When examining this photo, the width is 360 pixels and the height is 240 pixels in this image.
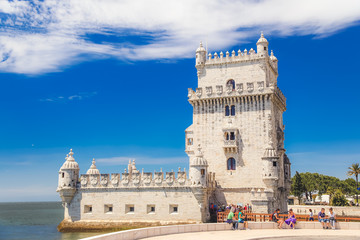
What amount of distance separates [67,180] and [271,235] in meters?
26.9

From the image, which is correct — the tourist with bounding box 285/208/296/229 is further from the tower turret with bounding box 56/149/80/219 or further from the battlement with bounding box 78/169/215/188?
the tower turret with bounding box 56/149/80/219

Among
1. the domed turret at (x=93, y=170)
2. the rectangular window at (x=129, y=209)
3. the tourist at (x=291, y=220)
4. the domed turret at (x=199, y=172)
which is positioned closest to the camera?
the tourist at (x=291, y=220)

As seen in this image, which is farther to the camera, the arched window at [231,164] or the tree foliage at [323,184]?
the tree foliage at [323,184]

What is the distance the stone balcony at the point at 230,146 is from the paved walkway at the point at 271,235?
1466 centimetres

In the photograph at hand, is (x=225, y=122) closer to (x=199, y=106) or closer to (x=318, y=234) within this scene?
(x=199, y=106)

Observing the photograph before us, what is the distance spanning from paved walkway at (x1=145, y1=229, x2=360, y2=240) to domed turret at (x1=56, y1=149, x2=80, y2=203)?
71.2 feet

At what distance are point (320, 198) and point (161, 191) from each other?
73026 millimetres

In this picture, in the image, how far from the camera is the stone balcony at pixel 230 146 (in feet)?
143

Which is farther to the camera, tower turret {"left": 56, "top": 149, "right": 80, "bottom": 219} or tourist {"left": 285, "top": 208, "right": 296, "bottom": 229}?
tower turret {"left": 56, "top": 149, "right": 80, "bottom": 219}

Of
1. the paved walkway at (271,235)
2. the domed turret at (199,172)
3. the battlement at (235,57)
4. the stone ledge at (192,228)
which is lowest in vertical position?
the paved walkway at (271,235)

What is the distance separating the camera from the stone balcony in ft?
143

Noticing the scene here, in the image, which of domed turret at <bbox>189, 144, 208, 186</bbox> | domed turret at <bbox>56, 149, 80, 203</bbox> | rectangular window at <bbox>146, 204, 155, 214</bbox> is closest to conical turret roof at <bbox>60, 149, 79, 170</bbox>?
domed turret at <bbox>56, 149, 80, 203</bbox>

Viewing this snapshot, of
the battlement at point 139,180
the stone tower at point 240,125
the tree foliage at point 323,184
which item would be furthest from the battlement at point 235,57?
the tree foliage at point 323,184

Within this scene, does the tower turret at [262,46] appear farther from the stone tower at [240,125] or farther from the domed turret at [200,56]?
the domed turret at [200,56]
